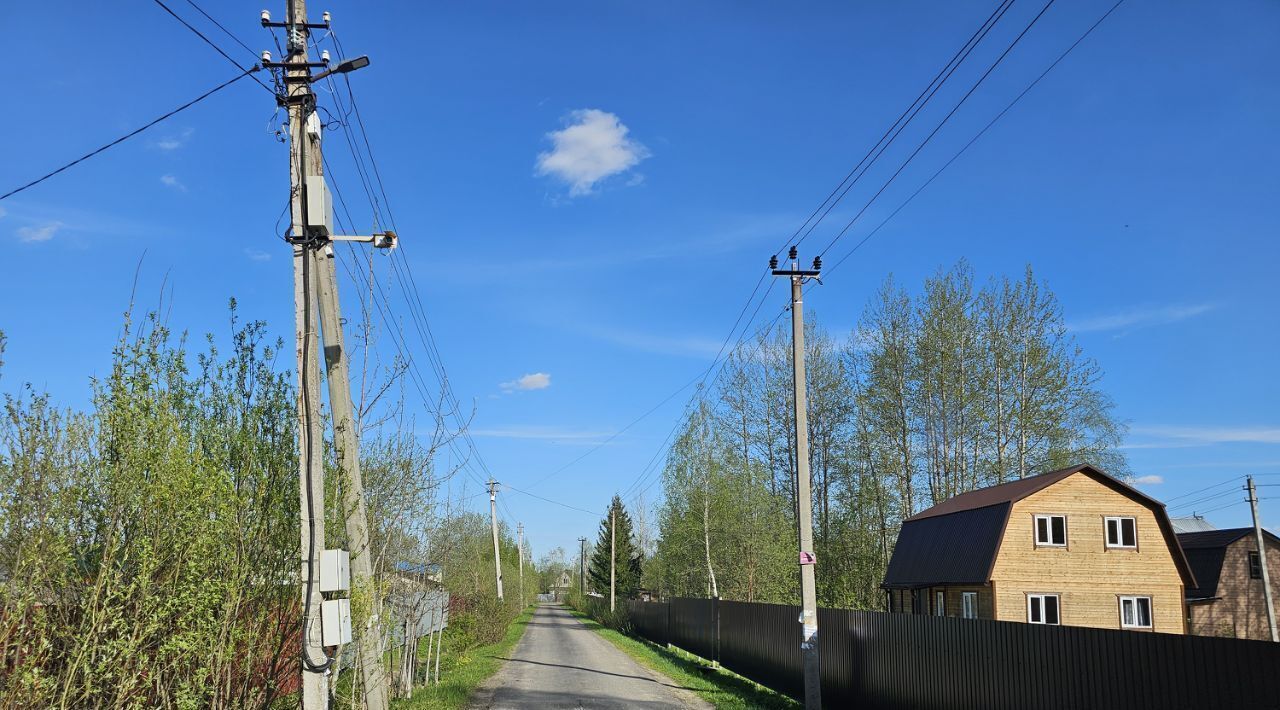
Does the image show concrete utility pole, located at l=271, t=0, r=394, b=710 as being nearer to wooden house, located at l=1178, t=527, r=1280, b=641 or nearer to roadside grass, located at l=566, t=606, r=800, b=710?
roadside grass, located at l=566, t=606, r=800, b=710

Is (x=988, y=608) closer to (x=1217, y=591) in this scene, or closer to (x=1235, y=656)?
(x=1235, y=656)

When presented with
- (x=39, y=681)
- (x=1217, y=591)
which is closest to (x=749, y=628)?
(x=39, y=681)

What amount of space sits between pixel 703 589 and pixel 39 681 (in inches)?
1495

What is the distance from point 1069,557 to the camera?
26.2 metres

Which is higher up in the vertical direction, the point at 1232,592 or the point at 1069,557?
the point at 1069,557

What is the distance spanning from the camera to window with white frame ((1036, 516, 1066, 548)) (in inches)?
1022

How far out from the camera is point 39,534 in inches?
224

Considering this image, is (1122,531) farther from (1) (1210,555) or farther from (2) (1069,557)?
(1) (1210,555)

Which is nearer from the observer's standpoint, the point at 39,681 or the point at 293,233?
the point at 39,681

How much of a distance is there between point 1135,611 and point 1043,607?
2.98 meters

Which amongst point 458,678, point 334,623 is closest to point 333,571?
point 334,623

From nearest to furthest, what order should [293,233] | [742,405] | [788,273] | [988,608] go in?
[293,233] → [788,273] → [988,608] → [742,405]

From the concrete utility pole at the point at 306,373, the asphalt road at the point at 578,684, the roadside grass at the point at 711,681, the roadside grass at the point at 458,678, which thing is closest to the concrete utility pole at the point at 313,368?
the concrete utility pole at the point at 306,373

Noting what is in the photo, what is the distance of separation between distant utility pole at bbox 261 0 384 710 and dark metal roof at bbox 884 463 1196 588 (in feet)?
66.6
